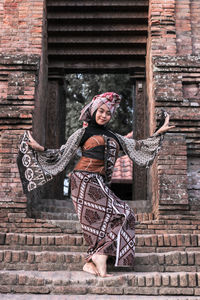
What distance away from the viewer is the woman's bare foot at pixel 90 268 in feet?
11.0

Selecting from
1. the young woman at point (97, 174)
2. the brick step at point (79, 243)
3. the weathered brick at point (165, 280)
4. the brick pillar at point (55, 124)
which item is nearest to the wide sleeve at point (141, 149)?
the young woman at point (97, 174)

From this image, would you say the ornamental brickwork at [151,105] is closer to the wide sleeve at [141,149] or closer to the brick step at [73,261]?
the brick step at [73,261]

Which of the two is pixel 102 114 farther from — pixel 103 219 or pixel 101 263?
pixel 101 263

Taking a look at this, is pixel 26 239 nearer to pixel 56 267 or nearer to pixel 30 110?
pixel 56 267

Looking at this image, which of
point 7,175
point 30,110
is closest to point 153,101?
point 30,110

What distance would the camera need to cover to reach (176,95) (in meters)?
5.88

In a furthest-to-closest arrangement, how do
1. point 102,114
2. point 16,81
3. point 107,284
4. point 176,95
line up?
point 16,81, point 176,95, point 102,114, point 107,284

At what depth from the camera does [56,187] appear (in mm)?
7645

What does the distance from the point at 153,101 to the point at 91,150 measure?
8.24 feet

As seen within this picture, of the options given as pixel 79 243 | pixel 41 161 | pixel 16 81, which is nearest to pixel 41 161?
pixel 41 161

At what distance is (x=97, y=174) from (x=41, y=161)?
0.57 m

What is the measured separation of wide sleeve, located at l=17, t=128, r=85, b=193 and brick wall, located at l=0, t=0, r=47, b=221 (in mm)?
1713

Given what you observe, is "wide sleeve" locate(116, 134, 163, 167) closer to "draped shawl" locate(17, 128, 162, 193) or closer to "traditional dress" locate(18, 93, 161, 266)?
"traditional dress" locate(18, 93, 161, 266)

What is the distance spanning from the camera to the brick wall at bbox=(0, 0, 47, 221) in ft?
18.1
